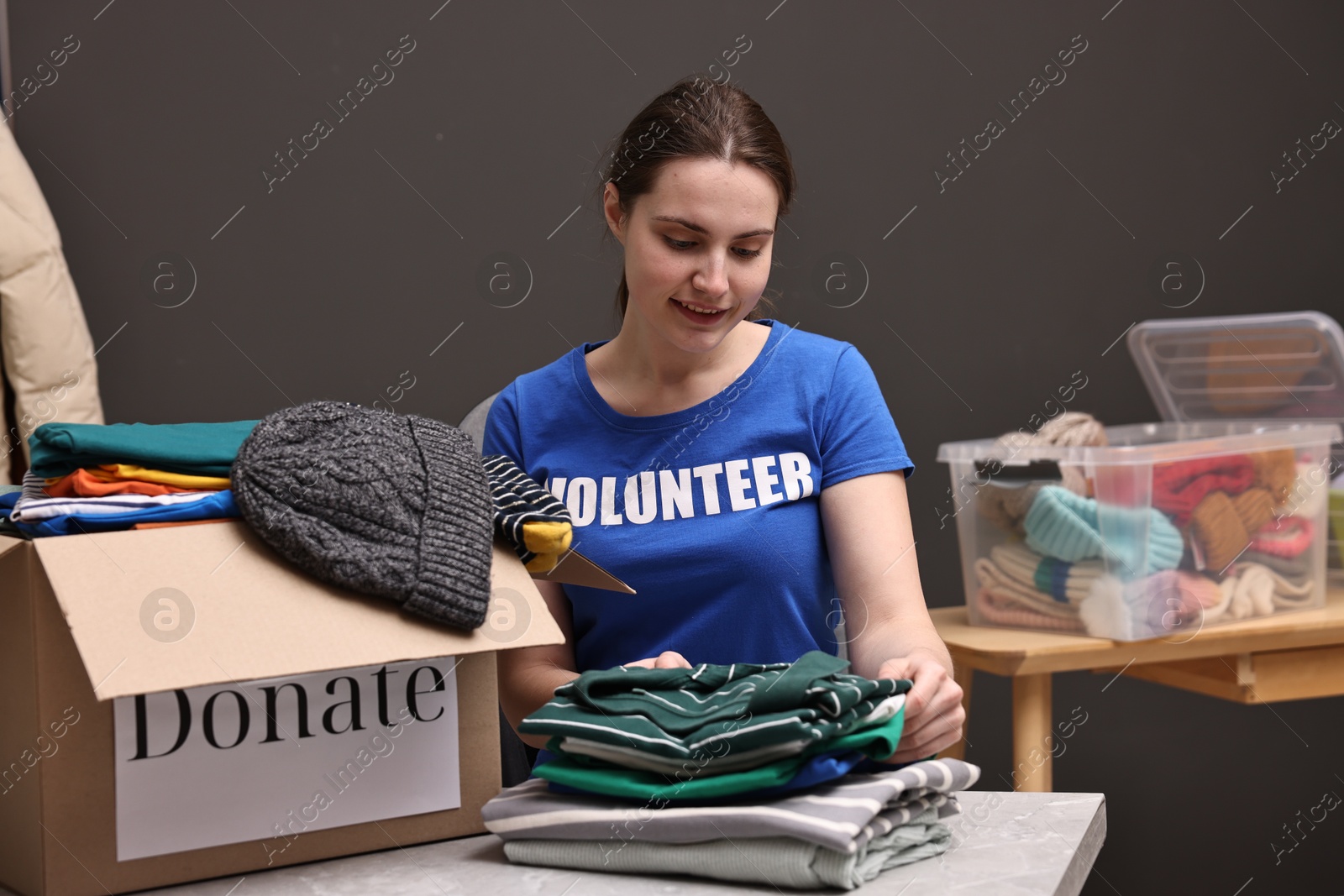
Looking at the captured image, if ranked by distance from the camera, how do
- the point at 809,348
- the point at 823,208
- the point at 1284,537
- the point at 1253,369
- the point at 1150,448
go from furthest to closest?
the point at 823,208 → the point at 1253,369 → the point at 1284,537 → the point at 1150,448 → the point at 809,348

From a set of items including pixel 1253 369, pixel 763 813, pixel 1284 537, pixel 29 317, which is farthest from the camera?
pixel 1253 369

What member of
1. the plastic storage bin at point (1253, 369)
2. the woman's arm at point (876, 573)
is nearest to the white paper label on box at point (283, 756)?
the woman's arm at point (876, 573)

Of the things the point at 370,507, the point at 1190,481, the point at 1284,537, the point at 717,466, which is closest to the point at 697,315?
A: the point at 717,466

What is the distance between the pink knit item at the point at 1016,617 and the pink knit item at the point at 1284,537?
34cm

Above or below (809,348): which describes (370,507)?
below

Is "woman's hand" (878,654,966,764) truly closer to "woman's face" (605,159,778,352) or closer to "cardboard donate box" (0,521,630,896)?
"cardboard donate box" (0,521,630,896)

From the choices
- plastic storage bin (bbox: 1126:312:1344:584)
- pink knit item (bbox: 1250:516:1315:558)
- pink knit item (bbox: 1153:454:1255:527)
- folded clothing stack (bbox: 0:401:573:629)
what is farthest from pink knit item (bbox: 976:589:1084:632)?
folded clothing stack (bbox: 0:401:573:629)

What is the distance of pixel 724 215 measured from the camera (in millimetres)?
1215

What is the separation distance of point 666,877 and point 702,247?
68cm

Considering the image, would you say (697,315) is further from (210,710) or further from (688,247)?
(210,710)

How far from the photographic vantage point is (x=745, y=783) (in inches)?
29.6

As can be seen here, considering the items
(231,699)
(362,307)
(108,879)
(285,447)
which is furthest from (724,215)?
(362,307)

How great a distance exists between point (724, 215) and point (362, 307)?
3.67 feet

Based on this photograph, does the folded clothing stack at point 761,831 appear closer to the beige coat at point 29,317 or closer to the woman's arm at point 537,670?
the woman's arm at point 537,670
